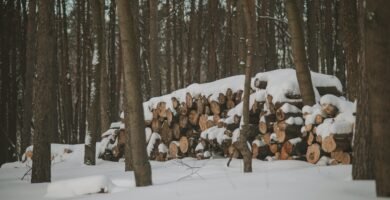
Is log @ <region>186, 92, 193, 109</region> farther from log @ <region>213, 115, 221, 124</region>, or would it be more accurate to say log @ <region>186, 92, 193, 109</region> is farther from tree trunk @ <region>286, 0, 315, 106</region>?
tree trunk @ <region>286, 0, 315, 106</region>

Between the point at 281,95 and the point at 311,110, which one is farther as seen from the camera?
the point at 281,95

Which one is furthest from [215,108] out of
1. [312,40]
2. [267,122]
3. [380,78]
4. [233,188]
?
[312,40]

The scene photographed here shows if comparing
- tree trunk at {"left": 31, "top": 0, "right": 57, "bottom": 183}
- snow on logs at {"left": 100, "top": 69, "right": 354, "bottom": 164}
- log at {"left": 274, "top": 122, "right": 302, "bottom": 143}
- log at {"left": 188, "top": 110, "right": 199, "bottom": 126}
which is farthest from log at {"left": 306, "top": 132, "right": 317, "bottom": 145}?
tree trunk at {"left": 31, "top": 0, "right": 57, "bottom": 183}

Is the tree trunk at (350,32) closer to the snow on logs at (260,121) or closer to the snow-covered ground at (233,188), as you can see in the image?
the snow on logs at (260,121)

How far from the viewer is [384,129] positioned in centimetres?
352

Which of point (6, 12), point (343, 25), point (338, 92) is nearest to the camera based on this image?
point (343, 25)

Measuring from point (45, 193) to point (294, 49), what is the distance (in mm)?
5602

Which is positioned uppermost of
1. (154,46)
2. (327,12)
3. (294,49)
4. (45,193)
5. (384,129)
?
(327,12)

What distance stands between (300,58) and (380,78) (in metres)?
5.03

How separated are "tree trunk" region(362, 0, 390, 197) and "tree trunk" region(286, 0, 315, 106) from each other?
4.62 meters

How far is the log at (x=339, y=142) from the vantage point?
721 centimetres

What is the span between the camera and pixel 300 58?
334 inches

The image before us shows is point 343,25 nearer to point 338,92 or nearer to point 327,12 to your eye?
point 338,92

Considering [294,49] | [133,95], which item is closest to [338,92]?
[294,49]
